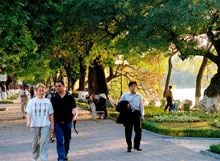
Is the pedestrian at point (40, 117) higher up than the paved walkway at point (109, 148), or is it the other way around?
the pedestrian at point (40, 117)

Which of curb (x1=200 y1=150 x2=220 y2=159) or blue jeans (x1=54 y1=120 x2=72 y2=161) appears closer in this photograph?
blue jeans (x1=54 y1=120 x2=72 y2=161)

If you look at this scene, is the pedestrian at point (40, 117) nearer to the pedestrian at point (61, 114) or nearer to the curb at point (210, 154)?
the pedestrian at point (61, 114)

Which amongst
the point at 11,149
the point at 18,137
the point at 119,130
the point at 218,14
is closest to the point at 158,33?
the point at 218,14

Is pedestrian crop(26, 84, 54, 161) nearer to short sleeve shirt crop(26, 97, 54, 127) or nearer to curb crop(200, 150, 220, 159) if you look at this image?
short sleeve shirt crop(26, 97, 54, 127)

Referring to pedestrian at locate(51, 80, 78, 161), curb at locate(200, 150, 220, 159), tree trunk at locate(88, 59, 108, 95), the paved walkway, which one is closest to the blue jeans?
pedestrian at locate(51, 80, 78, 161)

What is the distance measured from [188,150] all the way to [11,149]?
495cm

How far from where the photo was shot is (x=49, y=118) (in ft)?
22.7

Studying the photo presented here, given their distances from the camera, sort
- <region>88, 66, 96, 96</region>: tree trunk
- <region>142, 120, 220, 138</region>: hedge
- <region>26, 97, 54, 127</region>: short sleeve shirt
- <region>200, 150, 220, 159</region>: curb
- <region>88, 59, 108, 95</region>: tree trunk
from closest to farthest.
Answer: <region>26, 97, 54, 127</region>: short sleeve shirt → <region>200, 150, 220, 159</region>: curb → <region>142, 120, 220, 138</region>: hedge → <region>88, 59, 108, 95</region>: tree trunk → <region>88, 66, 96, 96</region>: tree trunk

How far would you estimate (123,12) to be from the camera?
16.6m

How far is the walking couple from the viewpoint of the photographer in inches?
267

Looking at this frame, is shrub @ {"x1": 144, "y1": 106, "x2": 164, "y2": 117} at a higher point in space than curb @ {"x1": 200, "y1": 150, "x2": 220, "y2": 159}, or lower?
higher

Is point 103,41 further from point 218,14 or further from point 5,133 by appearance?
point 5,133

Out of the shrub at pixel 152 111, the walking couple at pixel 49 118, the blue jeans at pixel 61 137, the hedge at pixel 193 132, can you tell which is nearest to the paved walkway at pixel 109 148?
the hedge at pixel 193 132

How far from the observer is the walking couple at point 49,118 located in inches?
267
